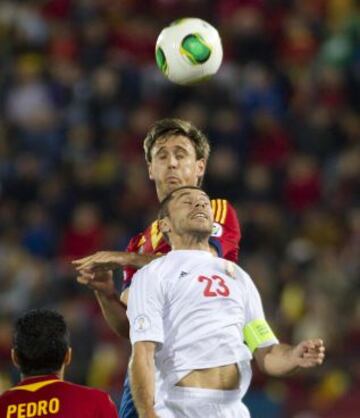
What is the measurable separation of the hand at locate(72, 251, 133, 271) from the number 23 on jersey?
43cm

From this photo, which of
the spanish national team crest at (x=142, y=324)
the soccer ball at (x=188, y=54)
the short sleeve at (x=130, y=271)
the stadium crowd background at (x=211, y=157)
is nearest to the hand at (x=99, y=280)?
the short sleeve at (x=130, y=271)

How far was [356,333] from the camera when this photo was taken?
1063 centimetres

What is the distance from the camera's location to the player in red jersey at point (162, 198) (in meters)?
6.34

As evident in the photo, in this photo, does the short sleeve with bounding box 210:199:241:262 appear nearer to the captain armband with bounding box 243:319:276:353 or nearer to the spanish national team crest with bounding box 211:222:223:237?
the spanish national team crest with bounding box 211:222:223:237

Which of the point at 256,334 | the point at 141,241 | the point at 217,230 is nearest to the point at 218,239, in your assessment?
the point at 217,230

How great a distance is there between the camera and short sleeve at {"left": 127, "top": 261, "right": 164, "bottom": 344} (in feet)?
18.2

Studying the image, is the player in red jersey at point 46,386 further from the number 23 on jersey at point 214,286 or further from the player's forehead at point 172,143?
the player's forehead at point 172,143

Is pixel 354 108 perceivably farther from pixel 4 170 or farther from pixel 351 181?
pixel 4 170

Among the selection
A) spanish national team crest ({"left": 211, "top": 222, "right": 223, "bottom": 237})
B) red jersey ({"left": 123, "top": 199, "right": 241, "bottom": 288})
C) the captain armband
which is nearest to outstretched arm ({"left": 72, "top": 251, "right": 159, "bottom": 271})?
red jersey ({"left": 123, "top": 199, "right": 241, "bottom": 288})

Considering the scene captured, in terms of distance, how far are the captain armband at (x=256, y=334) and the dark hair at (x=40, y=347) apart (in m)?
0.99

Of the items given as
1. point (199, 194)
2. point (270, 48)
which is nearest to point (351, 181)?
point (270, 48)

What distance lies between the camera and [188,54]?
23.8ft

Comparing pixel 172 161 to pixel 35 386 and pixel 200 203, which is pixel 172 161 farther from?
pixel 35 386

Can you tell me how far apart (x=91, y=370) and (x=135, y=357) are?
527 centimetres
